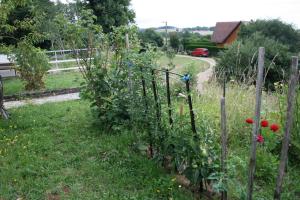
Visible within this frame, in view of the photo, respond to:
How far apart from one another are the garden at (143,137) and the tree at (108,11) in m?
17.2

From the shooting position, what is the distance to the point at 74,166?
405cm

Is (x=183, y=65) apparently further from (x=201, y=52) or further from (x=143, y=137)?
(x=201, y=52)

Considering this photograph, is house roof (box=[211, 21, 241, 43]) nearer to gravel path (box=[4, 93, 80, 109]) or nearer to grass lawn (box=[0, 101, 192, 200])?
gravel path (box=[4, 93, 80, 109])

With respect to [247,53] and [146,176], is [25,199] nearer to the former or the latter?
[146,176]

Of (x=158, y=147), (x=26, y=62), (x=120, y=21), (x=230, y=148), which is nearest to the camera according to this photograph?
(x=158, y=147)

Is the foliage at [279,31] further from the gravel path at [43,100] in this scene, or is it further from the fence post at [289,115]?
the fence post at [289,115]

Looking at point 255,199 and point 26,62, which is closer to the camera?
point 255,199

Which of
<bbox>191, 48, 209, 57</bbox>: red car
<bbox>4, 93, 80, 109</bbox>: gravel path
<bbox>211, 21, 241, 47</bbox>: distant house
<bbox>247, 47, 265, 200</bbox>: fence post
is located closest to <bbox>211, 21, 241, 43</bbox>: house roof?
<bbox>211, 21, 241, 47</bbox>: distant house

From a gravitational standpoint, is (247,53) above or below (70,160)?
above

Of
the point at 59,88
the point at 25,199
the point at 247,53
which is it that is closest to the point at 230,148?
the point at 25,199

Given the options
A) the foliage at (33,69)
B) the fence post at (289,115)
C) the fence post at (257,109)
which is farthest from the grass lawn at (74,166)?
the foliage at (33,69)

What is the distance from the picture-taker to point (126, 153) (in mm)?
4246

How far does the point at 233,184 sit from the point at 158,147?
1247 mm

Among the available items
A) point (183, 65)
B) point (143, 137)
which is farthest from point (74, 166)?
point (183, 65)
